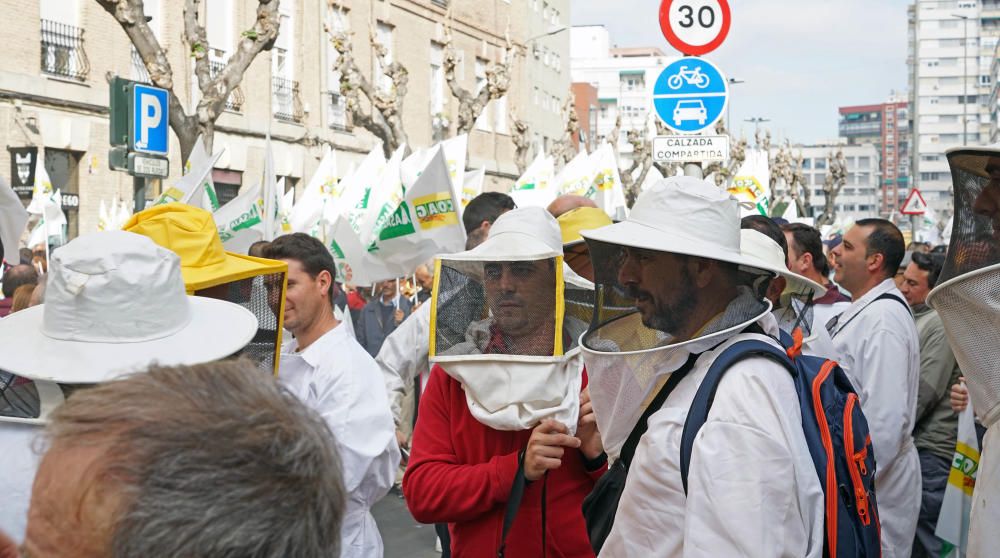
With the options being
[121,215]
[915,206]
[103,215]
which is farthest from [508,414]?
[915,206]

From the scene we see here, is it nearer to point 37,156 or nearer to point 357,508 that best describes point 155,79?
point 37,156

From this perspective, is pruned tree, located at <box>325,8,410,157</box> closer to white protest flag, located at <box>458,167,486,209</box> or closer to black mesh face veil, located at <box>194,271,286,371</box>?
white protest flag, located at <box>458,167,486,209</box>

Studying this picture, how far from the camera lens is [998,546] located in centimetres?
270

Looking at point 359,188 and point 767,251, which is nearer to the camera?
point 767,251

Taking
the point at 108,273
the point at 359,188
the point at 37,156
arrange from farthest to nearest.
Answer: the point at 37,156 → the point at 359,188 → the point at 108,273

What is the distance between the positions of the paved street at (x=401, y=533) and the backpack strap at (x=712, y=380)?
5.59 m

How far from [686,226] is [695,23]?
6262mm

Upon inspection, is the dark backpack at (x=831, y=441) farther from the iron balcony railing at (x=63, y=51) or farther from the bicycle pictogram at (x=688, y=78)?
the iron balcony railing at (x=63, y=51)

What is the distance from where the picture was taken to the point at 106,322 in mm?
2672

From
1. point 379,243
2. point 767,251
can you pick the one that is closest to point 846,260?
point 767,251

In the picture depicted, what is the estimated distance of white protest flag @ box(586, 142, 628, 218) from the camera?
20.0 m

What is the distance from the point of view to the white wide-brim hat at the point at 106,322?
103 inches

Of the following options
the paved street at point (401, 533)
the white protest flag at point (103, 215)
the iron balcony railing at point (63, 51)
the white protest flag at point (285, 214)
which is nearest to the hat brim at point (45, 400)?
the paved street at point (401, 533)

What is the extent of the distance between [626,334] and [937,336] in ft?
13.6
